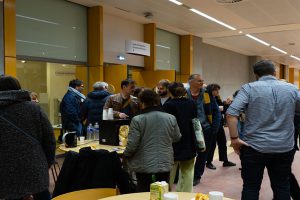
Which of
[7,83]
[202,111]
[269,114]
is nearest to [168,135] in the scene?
[269,114]

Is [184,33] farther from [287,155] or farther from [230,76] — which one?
[287,155]

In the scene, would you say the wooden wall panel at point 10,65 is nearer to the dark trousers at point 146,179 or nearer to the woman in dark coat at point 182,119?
the woman in dark coat at point 182,119

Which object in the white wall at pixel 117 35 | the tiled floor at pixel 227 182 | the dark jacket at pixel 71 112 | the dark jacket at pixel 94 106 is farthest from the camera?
the white wall at pixel 117 35

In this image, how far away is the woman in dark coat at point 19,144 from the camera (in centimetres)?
232

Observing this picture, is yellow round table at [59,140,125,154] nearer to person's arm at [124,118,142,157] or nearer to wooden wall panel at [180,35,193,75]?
person's arm at [124,118,142,157]

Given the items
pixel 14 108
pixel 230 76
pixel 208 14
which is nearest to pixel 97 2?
pixel 208 14

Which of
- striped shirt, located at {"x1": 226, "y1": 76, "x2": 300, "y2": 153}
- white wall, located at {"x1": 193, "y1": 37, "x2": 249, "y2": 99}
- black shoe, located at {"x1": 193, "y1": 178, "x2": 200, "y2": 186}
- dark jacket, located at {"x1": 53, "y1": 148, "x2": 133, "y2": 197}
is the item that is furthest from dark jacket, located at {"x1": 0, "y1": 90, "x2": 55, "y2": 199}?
white wall, located at {"x1": 193, "y1": 37, "x2": 249, "y2": 99}

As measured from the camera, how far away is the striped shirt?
2680 mm

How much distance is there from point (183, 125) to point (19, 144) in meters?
1.75

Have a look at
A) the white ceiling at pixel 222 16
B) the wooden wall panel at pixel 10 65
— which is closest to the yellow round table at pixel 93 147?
the wooden wall panel at pixel 10 65

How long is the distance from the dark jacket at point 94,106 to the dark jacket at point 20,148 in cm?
252

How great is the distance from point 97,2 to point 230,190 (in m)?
4.71

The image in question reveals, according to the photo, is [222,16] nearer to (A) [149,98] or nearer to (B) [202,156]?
(B) [202,156]

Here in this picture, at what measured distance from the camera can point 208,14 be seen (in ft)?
26.1
